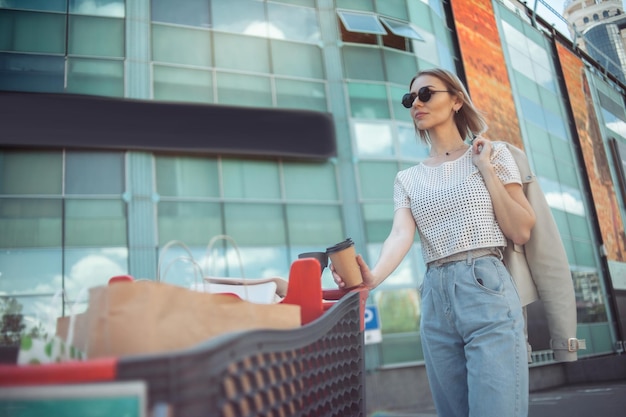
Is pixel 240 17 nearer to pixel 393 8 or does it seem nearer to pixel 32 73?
pixel 393 8

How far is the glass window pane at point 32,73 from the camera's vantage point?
12.8m

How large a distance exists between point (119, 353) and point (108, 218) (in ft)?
38.9

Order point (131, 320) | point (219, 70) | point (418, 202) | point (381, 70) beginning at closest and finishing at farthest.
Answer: point (131, 320), point (418, 202), point (219, 70), point (381, 70)

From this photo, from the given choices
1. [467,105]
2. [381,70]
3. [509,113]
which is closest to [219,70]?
[381,70]

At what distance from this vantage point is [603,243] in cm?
2428

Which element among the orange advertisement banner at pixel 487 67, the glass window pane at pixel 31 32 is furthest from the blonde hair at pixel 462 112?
the orange advertisement banner at pixel 487 67

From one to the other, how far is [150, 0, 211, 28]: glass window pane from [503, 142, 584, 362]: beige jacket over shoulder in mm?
13680

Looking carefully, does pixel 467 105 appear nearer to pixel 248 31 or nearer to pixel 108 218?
pixel 108 218

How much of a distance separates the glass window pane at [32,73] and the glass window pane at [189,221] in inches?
140

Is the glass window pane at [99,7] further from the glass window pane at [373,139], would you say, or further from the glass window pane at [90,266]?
the glass window pane at [373,139]

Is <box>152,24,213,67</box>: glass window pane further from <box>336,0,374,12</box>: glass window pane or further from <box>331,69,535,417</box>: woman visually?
<box>331,69,535,417</box>: woman

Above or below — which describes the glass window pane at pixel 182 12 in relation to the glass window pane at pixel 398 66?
above

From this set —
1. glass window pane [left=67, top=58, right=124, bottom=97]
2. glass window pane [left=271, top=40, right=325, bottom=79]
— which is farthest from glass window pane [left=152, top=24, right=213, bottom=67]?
glass window pane [left=271, top=40, right=325, bottom=79]

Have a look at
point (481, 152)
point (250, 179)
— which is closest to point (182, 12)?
point (250, 179)
